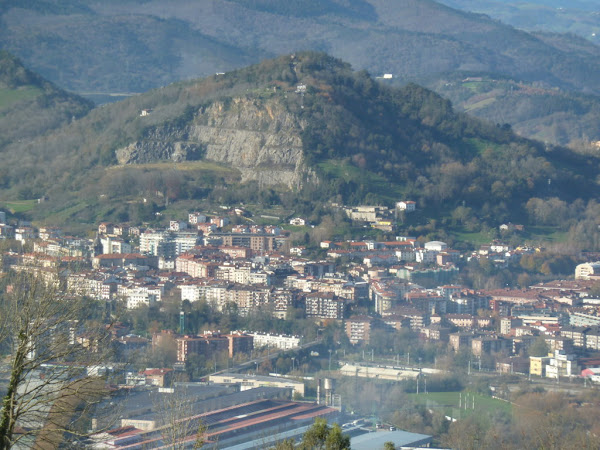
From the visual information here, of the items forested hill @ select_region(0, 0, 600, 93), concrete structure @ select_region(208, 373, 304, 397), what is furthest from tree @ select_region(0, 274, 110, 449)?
forested hill @ select_region(0, 0, 600, 93)

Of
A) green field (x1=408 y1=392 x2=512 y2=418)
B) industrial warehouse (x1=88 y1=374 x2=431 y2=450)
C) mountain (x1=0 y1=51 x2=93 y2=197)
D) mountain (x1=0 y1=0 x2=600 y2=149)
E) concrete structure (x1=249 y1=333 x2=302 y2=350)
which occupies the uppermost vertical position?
mountain (x1=0 y1=0 x2=600 y2=149)

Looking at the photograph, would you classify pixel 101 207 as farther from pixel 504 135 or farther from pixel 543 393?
pixel 543 393

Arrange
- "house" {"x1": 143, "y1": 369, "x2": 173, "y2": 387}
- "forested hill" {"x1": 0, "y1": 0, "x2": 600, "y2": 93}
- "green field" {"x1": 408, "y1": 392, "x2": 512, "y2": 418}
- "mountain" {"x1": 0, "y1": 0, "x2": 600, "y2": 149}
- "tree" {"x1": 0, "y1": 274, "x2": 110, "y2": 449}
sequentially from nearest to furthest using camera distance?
"tree" {"x1": 0, "y1": 274, "x2": 110, "y2": 449}
"green field" {"x1": 408, "y1": 392, "x2": 512, "y2": 418}
"house" {"x1": 143, "y1": 369, "x2": 173, "y2": 387}
"mountain" {"x1": 0, "y1": 0, "x2": 600, "y2": 149}
"forested hill" {"x1": 0, "y1": 0, "x2": 600, "y2": 93}

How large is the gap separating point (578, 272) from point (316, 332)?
10698 mm

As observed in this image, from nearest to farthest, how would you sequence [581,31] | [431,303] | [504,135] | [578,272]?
[431,303]
[578,272]
[504,135]
[581,31]

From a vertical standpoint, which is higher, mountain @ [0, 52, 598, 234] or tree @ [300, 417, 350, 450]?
mountain @ [0, 52, 598, 234]

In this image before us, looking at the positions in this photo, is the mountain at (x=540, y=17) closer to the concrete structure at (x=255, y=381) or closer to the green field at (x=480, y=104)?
the green field at (x=480, y=104)

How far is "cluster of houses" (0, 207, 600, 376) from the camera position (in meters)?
29.2

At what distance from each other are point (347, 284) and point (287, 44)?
6864cm

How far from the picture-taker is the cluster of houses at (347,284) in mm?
29219

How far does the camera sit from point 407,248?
37.8 meters

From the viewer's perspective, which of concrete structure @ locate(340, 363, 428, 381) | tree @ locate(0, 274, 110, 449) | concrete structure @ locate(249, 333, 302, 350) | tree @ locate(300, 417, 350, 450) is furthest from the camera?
concrete structure @ locate(249, 333, 302, 350)

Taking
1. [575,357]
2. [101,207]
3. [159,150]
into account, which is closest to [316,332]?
[575,357]

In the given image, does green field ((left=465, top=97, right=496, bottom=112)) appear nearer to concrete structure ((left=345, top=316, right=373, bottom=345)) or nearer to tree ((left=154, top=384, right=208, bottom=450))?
concrete structure ((left=345, top=316, right=373, bottom=345))
